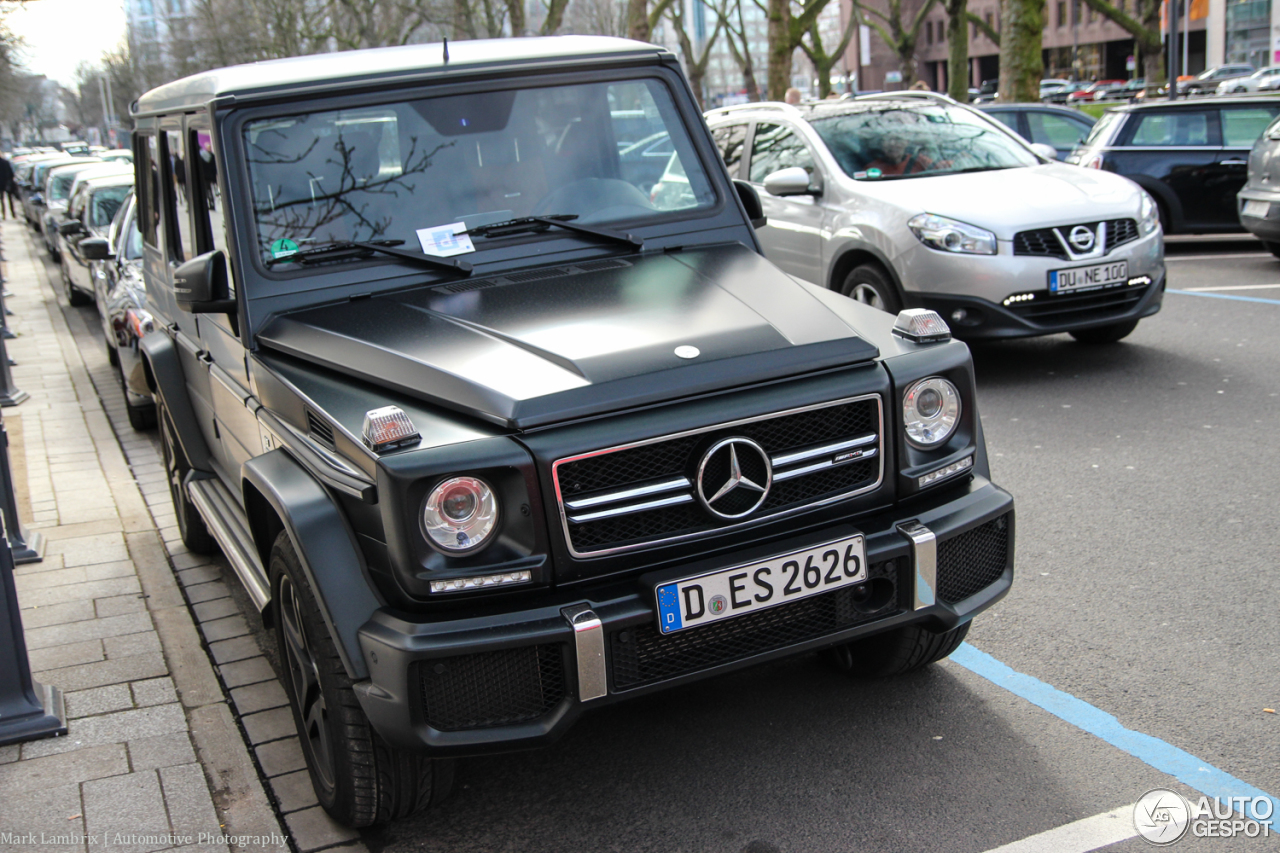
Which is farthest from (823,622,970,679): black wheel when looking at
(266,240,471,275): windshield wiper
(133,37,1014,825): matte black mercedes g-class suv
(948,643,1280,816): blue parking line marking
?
(266,240,471,275): windshield wiper

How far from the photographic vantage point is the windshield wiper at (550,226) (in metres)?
3.79

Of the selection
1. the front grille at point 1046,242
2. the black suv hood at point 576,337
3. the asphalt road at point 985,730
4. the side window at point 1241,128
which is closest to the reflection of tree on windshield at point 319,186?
the black suv hood at point 576,337

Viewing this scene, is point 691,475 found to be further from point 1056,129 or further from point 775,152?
point 1056,129

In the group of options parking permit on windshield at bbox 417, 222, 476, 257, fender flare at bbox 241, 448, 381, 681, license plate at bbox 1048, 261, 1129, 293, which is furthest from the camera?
license plate at bbox 1048, 261, 1129, 293

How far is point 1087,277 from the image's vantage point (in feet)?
24.6

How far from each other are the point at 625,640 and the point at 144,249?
4.17 m

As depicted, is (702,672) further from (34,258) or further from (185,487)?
(34,258)

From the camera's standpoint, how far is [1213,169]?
12617 mm

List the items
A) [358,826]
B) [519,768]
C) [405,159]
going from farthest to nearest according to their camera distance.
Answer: [405,159] < [519,768] < [358,826]

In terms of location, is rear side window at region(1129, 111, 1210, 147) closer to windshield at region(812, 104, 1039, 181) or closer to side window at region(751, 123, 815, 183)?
windshield at region(812, 104, 1039, 181)

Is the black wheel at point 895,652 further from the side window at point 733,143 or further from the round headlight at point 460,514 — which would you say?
the side window at point 733,143

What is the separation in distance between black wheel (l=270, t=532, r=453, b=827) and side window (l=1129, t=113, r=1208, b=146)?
39.6ft

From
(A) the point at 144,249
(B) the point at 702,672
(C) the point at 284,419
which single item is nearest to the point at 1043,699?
(B) the point at 702,672

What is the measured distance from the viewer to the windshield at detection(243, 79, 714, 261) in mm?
3664
